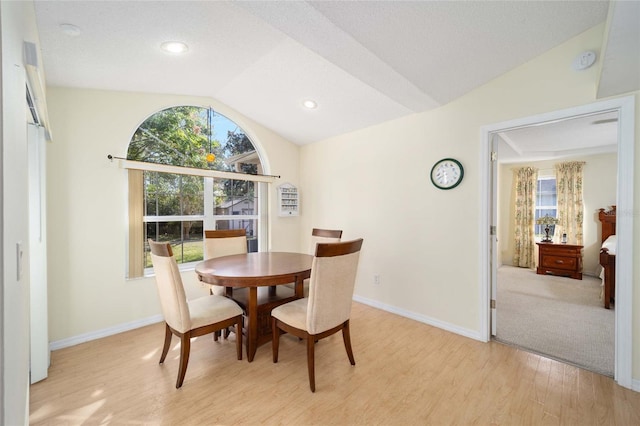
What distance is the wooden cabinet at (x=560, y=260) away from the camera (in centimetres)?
495

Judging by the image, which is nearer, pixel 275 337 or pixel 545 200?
pixel 275 337

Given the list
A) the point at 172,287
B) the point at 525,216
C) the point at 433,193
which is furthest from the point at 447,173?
the point at 525,216

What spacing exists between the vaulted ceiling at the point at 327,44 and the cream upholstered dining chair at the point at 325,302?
4.77 feet

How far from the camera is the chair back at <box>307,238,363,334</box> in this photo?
1.89 metres

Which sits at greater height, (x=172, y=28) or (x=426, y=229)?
(x=172, y=28)

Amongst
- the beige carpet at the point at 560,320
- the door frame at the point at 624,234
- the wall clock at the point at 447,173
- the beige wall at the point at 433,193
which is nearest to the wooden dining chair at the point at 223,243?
the beige wall at the point at 433,193

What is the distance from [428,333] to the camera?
282 cm

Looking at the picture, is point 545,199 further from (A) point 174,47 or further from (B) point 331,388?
(A) point 174,47

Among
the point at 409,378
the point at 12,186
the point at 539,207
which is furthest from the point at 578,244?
the point at 12,186

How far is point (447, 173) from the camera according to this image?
2895mm

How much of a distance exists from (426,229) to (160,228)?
3054 mm

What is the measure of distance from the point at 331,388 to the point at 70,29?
305 cm

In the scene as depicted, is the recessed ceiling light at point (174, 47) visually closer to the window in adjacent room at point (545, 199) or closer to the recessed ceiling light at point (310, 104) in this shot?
the recessed ceiling light at point (310, 104)

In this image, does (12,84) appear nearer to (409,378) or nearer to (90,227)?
(90,227)
